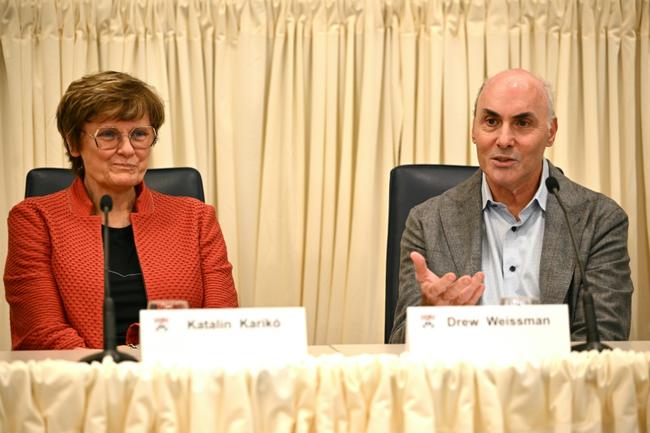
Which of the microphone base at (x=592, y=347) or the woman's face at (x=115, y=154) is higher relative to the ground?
the woman's face at (x=115, y=154)

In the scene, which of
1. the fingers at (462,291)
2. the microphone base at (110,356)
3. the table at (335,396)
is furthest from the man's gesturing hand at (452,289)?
the microphone base at (110,356)

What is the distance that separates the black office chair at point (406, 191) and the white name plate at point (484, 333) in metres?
1.07

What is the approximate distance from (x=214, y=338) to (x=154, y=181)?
1.42m

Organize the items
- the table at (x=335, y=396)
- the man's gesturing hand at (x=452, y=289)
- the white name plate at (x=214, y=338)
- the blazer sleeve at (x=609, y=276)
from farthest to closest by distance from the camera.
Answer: the blazer sleeve at (x=609, y=276)
the man's gesturing hand at (x=452, y=289)
the white name plate at (x=214, y=338)
the table at (x=335, y=396)

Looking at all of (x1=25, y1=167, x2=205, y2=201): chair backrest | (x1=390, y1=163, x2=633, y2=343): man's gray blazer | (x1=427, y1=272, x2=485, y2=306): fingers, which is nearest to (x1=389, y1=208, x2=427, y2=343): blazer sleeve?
(x1=390, y1=163, x2=633, y2=343): man's gray blazer

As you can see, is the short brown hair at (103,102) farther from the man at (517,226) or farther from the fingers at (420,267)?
the fingers at (420,267)

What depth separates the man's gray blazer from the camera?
2.60 metres

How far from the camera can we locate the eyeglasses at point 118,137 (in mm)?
2770

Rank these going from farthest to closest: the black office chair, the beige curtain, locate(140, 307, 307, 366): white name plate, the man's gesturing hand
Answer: the beige curtain < the black office chair < the man's gesturing hand < locate(140, 307, 307, 366): white name plate

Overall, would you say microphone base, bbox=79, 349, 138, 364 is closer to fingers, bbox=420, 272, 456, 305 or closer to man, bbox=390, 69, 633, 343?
fingers, bbox=420, 272, 456, 305

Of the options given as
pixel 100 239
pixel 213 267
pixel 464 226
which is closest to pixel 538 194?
pixel 464 226

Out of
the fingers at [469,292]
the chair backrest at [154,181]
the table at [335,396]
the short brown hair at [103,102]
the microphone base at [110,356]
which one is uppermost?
the short brown hair at [103,102]

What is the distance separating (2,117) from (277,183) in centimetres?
120

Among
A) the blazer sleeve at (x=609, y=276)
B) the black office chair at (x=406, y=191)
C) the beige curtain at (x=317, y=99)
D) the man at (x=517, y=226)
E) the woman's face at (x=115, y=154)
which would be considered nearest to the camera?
the blazer sleeve at (x=609, y=276)
